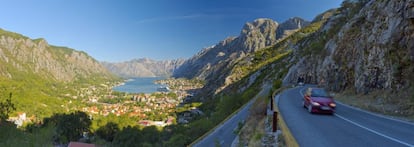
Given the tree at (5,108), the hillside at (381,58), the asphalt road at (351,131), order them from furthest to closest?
1. the tree at (5,108)
2. the hillside at (381,58)
3. the asphalt road at (351,131)

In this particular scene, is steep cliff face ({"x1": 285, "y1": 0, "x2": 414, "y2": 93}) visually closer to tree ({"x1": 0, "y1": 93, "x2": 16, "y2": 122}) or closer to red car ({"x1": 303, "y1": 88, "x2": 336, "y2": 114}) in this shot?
red car ({"x1": 303, "y1": 88, "x2": 336, "y2": 114})

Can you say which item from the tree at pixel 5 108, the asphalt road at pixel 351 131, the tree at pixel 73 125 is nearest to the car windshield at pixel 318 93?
the asphalt road at pixel 351 131

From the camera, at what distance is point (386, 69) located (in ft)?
63.4

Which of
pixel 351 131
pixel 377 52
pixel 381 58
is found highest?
pixel 377 52

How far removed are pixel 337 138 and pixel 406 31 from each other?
42.3 feet

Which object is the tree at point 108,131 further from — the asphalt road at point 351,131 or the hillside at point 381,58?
the asphalt road at point 351,131

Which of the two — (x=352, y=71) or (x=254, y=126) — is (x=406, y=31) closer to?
(x=352, y=71)

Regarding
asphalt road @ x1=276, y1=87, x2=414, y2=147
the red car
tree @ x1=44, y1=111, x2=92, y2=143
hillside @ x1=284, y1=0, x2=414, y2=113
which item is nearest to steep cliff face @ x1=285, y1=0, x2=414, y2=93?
hillside @ x1=284, y1=0, x2=414, y2=113

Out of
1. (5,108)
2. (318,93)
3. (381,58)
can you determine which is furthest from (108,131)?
(381,58)

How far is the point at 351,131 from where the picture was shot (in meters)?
10.8

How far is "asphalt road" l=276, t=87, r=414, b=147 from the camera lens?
9044 mm

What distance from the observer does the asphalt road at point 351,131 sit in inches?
356

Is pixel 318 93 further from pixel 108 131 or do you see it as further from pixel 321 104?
pixel 108 131

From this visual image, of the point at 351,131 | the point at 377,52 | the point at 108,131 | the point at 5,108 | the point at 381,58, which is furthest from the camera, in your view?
the point at 108,131
